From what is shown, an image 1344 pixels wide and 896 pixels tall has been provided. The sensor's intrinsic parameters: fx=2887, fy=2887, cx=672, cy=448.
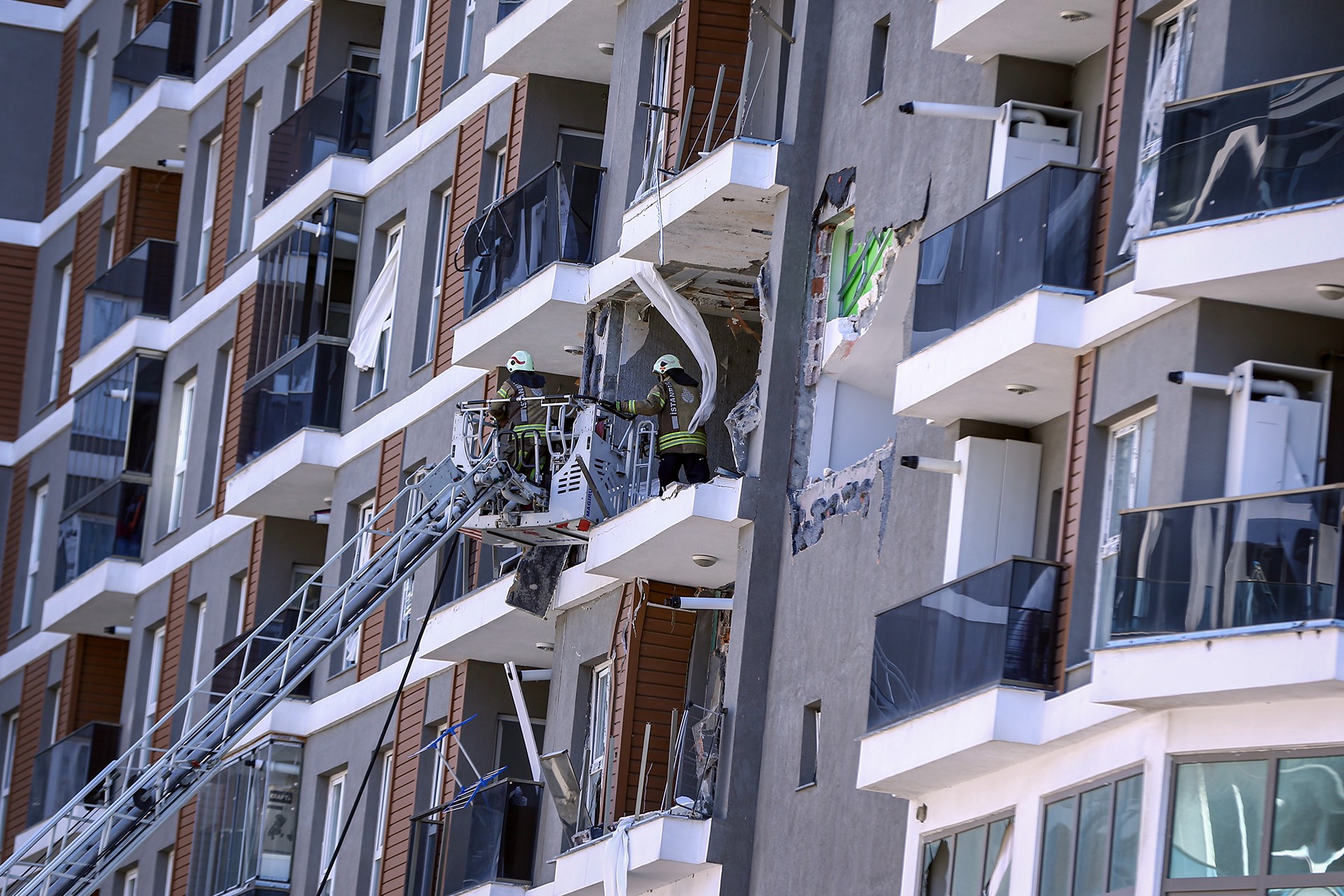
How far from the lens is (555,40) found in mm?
35875

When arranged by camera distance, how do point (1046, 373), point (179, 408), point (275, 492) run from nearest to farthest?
point (1046, 373), point (275, 492), point (179, 408)

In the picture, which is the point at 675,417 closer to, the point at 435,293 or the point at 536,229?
the point at 536,229

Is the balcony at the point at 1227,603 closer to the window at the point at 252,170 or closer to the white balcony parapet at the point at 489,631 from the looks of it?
the white balcony parapet at the point at 489,631

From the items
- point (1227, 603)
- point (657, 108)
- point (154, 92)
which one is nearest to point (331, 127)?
point (154, 92)

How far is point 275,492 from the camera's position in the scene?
42562mm

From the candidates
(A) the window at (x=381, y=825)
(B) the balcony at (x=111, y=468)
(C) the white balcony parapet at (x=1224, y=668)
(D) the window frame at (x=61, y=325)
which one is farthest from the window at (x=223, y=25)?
(C) the white balcony parapet at (x=1224, y=668)

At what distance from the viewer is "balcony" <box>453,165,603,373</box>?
113 ft

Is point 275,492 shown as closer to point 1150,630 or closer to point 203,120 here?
point 203,120

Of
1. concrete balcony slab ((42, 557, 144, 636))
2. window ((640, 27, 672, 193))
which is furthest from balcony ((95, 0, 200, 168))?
window ((640, 27, 672, 193))

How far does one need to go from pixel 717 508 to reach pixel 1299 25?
30.7 feet

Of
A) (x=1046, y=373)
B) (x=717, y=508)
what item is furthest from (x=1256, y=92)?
(x=717, y=508)

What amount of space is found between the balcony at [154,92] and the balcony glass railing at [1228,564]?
107 ft

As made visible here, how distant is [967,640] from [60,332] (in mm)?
35661

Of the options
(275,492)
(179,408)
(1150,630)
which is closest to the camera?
(1150,630)
